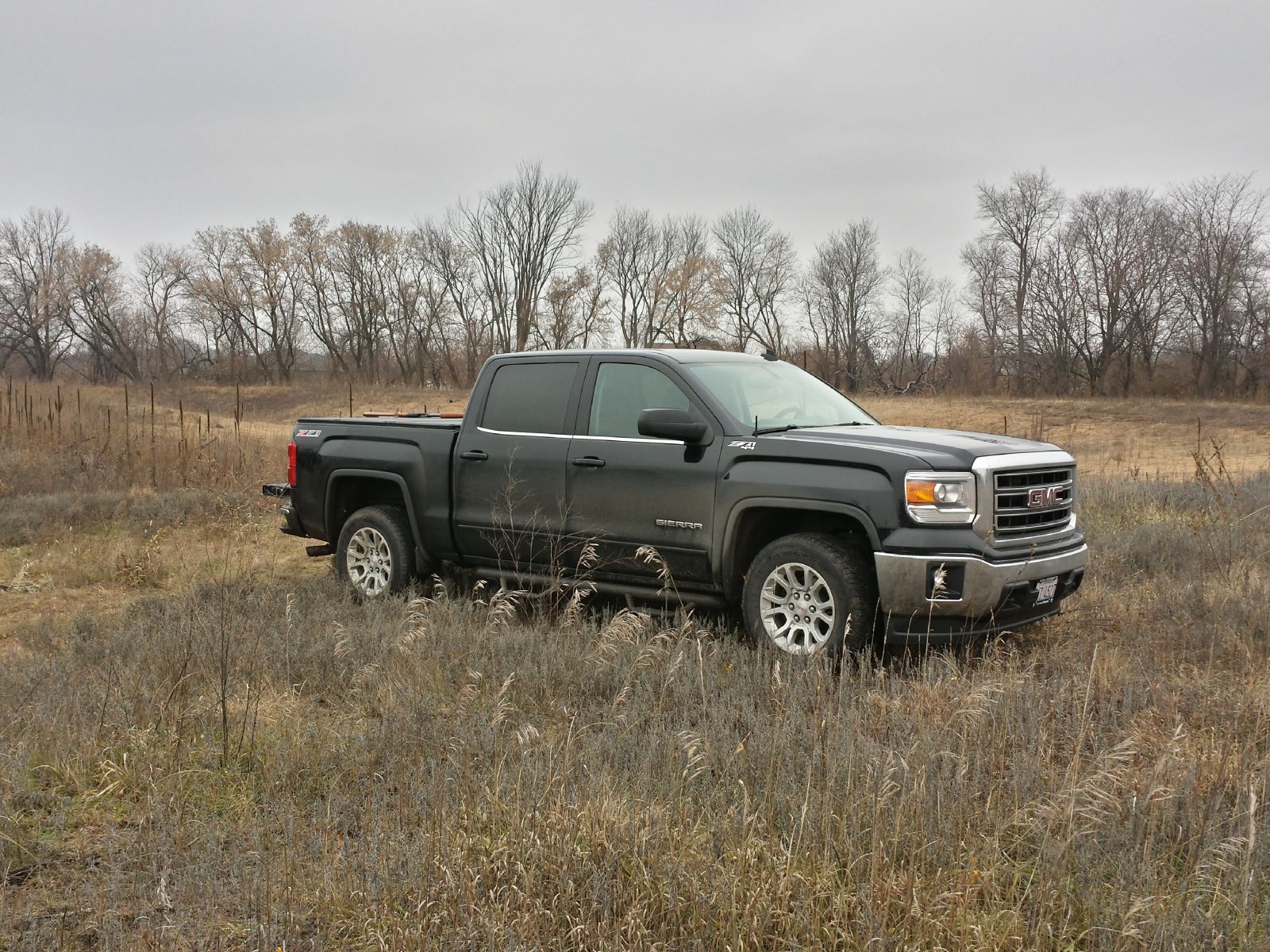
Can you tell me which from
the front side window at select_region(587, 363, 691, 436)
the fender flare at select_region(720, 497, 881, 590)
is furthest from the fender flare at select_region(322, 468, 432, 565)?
the fender flare at select_region(720, 497, 881, 590)

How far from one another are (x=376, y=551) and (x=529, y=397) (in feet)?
6.07

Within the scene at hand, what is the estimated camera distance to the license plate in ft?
17.2

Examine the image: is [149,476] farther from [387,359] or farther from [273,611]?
[387,359]

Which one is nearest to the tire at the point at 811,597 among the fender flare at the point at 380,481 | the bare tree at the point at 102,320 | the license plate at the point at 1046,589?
the license plate at the point at 1046,589

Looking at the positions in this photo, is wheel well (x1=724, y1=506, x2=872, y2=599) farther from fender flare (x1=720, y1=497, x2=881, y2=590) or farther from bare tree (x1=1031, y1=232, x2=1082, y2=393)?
bare tree (x1=1031, y1=232, x2=1082, y2=393)

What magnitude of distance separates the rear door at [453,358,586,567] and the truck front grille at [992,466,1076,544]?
9.05ft

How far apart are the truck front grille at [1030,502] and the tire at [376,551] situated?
14.1 ft

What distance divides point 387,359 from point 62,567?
5546 cm

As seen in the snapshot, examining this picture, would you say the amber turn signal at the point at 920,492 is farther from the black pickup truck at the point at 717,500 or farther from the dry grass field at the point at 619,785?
the dry grass field at the point at 619,785

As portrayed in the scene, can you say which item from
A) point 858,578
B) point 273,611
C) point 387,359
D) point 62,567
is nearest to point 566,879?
point 858,578

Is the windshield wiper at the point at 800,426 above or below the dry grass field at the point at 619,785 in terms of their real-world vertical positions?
above

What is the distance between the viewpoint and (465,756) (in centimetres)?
358

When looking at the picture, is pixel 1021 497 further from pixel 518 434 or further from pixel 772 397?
pixel 518 434

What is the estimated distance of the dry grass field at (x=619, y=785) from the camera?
104 inches
